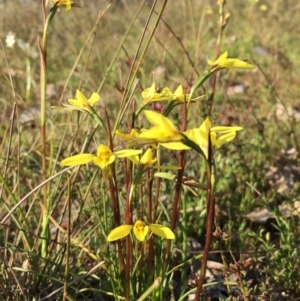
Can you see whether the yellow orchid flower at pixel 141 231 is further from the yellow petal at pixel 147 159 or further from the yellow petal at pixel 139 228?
the yellow petal at pixel 147 159

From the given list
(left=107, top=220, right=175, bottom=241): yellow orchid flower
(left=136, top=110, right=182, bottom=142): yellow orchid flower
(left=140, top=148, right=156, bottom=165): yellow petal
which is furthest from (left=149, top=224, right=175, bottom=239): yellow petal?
(left=136, top=110, right=182, bottom=142): yellow orchid flower

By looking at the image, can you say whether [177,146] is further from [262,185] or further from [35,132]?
[35,132]

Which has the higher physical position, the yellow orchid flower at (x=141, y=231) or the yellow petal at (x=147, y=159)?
the yellow petal at (x=147, y=159)

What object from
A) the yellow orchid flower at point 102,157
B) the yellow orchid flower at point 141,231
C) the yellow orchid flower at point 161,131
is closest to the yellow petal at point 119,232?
the yellow orchid flower at point 141,231

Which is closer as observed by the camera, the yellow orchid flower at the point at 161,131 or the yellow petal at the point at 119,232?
the yellow orchid flower at the point at 161,131

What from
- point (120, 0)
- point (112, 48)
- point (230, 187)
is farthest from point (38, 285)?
point (120, 0)

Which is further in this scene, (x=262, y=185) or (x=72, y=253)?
(x=262, y=185)

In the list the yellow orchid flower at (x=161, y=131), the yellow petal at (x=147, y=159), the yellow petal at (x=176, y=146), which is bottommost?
the yellow petal at (x=147, y=159)

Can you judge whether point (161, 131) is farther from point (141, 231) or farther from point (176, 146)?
point (141, 231)

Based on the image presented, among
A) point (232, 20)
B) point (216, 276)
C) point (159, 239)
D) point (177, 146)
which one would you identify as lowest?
point (216, 276)

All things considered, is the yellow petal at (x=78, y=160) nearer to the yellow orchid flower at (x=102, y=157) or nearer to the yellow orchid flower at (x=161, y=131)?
the yellow orchid flower at (x=102, y=157)
